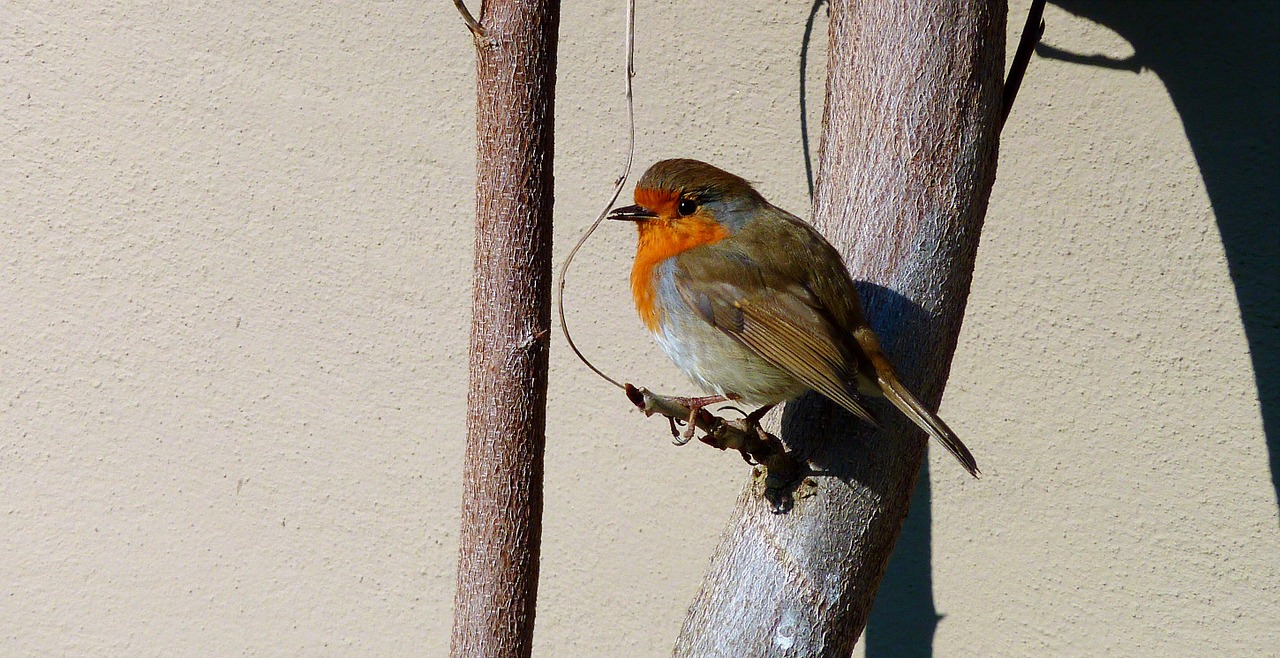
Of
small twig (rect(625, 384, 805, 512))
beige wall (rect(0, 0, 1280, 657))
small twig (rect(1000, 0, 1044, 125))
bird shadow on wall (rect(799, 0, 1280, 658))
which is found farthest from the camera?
beige wall (rect(0, 0, 1280, 657))

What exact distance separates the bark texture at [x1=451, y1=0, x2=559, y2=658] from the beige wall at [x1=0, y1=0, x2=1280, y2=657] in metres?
1.02

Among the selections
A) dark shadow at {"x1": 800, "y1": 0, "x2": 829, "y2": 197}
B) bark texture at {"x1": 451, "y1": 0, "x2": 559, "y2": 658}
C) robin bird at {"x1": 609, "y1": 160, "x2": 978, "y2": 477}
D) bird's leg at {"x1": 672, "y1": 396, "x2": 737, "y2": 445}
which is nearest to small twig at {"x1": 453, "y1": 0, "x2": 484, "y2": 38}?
bark texture at {"x1": 451, "y1": 0, "x2": 559, "y2": 658}

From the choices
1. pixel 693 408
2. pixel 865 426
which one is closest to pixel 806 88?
pixel 865 426

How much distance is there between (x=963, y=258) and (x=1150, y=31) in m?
0.86

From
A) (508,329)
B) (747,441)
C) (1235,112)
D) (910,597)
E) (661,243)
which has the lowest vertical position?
(910,597)

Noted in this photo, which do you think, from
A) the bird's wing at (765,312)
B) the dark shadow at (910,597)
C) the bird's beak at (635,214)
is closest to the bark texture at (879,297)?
the bird's wing at (765,312)

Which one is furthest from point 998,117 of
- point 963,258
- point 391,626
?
point 391,626

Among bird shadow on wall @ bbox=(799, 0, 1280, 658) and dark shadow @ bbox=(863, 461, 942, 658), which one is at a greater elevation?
bird shadow on wall @ bbox=(799, 0, 1280, 658)

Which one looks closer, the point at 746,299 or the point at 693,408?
the point at 693,408

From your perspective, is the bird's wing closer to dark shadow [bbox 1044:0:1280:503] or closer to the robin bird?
the robin bird

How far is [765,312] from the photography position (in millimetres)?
1920

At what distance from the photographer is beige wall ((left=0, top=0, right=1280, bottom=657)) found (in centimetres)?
246

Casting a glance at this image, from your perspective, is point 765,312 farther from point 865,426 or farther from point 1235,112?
point 1235,112

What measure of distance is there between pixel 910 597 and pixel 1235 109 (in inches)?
55.0
